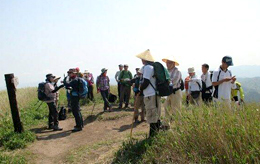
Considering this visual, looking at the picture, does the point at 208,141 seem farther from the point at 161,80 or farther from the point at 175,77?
the point at 175,77

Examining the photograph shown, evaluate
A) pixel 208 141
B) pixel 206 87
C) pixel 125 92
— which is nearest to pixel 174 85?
pixel 206 87

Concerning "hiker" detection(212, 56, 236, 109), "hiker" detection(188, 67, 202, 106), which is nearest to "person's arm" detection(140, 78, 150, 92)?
"hiker" detection(212, 56, 236, 109)

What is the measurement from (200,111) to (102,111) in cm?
662

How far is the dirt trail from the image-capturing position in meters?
5.14

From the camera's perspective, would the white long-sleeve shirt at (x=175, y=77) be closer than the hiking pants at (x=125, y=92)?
Yes

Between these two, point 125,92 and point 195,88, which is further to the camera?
point 125,92

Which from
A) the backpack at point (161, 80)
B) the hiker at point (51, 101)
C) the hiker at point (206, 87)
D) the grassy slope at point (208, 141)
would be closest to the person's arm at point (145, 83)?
the backpack at point (161, 80)

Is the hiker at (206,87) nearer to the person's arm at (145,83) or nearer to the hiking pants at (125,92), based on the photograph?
the person's arm at (145,83)

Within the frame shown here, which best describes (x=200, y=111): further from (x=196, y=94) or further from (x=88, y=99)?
(x=88, y=99)

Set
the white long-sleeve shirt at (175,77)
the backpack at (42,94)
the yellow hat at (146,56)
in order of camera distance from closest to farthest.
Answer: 1. the yellow hat at (146,56)
2. the white long-sleeve shirt at (175,77)
3. the backpack at (42,94)

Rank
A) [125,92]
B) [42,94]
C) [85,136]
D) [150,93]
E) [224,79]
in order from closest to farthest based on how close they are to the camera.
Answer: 1. [150,93]
2. [224,79]
3. [85,136]
4. [42,94]
5. [125,92]

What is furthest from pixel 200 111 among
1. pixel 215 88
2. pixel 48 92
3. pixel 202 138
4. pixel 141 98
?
pixel 48 92

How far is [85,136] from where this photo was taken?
6570 mm

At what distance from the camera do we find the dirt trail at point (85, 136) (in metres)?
5.14
